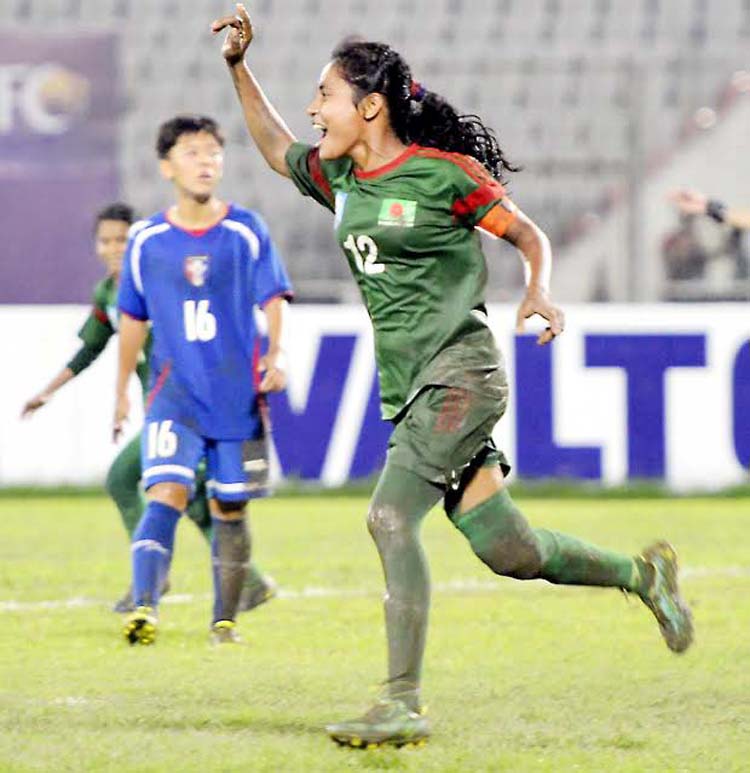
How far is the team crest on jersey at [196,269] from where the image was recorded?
26.2ft

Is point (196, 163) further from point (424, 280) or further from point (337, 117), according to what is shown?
point (424, 280)

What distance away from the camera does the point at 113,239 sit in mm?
9766

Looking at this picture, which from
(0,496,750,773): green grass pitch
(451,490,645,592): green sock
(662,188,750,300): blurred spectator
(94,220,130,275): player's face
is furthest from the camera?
(662,188,750,300): blurred spectator

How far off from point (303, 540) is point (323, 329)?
3267 mm

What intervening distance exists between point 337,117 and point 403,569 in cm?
129

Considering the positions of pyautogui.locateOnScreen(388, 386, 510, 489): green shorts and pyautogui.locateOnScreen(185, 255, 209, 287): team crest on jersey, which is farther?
pyautogui.locateOnScreen(185, 255, 209, 287): team crest on jersey

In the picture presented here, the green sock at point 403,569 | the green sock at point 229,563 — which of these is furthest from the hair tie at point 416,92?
the green sock at point 229,563

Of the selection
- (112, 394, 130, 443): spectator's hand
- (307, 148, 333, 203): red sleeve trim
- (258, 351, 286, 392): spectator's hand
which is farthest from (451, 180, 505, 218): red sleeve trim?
(112, 394, 130, 443): spectator's hand

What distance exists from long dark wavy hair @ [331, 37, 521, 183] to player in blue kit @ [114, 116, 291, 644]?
199 cm

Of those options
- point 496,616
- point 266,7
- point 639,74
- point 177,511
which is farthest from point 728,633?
point 266,7

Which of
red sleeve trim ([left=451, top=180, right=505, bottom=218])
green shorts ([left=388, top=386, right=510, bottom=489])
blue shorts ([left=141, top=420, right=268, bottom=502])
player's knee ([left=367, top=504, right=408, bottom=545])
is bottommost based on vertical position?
blue shorts ([left=141, top=420, right=268, bottom=502])

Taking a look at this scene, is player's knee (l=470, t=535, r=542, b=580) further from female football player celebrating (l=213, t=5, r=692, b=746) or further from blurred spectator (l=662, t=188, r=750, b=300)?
blurred spectator (l=662, t=188, r=750, b=300)

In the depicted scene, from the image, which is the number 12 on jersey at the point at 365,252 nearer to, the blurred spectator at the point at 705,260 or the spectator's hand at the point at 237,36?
the spectator's hand at the point at 237,36

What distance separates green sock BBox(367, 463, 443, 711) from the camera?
5.68 meters
